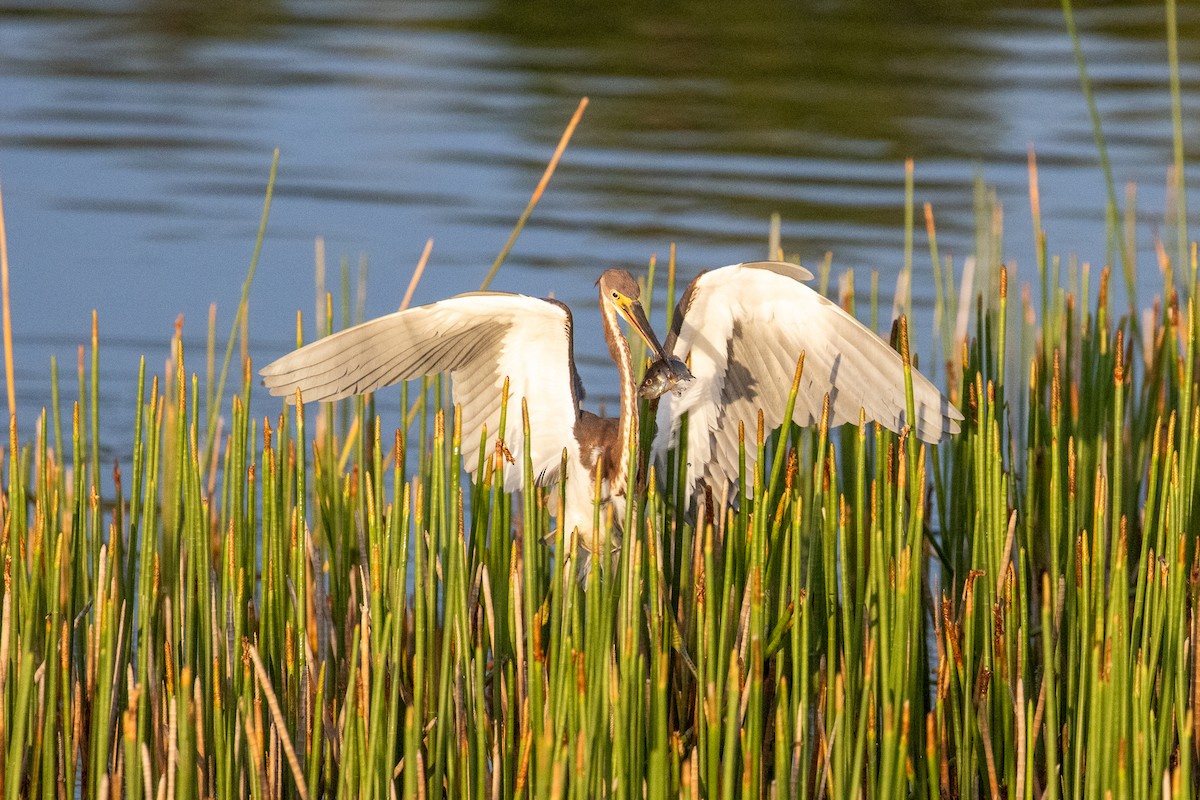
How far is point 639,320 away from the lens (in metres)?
3.07

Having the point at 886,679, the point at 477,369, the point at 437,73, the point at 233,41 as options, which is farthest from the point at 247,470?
the point at 233,41

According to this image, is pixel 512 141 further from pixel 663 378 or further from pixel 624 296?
pixel 663 378

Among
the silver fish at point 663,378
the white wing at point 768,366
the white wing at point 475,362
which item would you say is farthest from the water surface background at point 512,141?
the silver fish at point 663,378

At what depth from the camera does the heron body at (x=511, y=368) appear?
3027 millimetres

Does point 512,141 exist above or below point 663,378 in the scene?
above

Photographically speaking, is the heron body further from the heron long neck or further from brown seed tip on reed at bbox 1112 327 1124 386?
brown seed tip on reed at bbox 1112 327 1124 386

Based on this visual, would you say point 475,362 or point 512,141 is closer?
point 475,362

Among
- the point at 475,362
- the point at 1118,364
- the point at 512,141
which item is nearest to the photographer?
the point at 1118,364

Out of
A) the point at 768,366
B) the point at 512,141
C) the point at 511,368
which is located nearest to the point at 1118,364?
the point at 768,366

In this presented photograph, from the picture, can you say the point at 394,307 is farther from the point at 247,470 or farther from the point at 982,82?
the point at 982,82

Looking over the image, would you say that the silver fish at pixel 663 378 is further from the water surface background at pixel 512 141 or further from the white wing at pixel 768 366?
the water surface background at pixel 512 141

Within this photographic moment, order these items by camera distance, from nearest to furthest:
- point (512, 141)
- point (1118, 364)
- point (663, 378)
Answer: point (663, 378) < point (1118, 364) < point (512, 141)

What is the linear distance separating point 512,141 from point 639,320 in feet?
20.8

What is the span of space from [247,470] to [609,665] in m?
0.85
